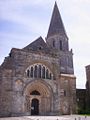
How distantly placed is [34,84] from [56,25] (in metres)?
20.7

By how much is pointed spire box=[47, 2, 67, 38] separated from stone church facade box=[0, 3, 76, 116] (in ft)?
38.0

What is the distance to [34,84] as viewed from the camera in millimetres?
34250

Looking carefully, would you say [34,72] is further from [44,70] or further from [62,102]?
[62,102]

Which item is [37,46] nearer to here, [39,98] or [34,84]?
[34,84]

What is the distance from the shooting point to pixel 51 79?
35.9m

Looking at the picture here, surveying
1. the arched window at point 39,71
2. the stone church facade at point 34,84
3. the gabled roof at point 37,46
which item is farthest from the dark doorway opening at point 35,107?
the gabled roof at point 37,46

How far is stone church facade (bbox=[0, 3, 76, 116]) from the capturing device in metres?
31.9

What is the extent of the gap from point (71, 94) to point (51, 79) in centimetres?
554

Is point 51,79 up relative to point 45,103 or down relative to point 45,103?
up

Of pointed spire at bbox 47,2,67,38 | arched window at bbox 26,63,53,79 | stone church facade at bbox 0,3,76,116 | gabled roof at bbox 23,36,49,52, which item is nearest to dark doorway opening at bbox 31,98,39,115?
stone church facade at bbox 0,3,76,116

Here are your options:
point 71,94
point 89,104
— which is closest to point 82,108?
point 89,104

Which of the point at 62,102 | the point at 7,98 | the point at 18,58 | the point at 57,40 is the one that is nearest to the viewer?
the point at 7,98

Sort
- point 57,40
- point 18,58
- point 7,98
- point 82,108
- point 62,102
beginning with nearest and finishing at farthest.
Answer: point 7,98 < point 18,58 < point 62,102 < point 82,108 < point 57,40

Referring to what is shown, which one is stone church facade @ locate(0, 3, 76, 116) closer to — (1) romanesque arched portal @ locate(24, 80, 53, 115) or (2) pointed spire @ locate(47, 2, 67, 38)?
(1) romanesque arched portal @ locate(24, 80, 53, 115)
